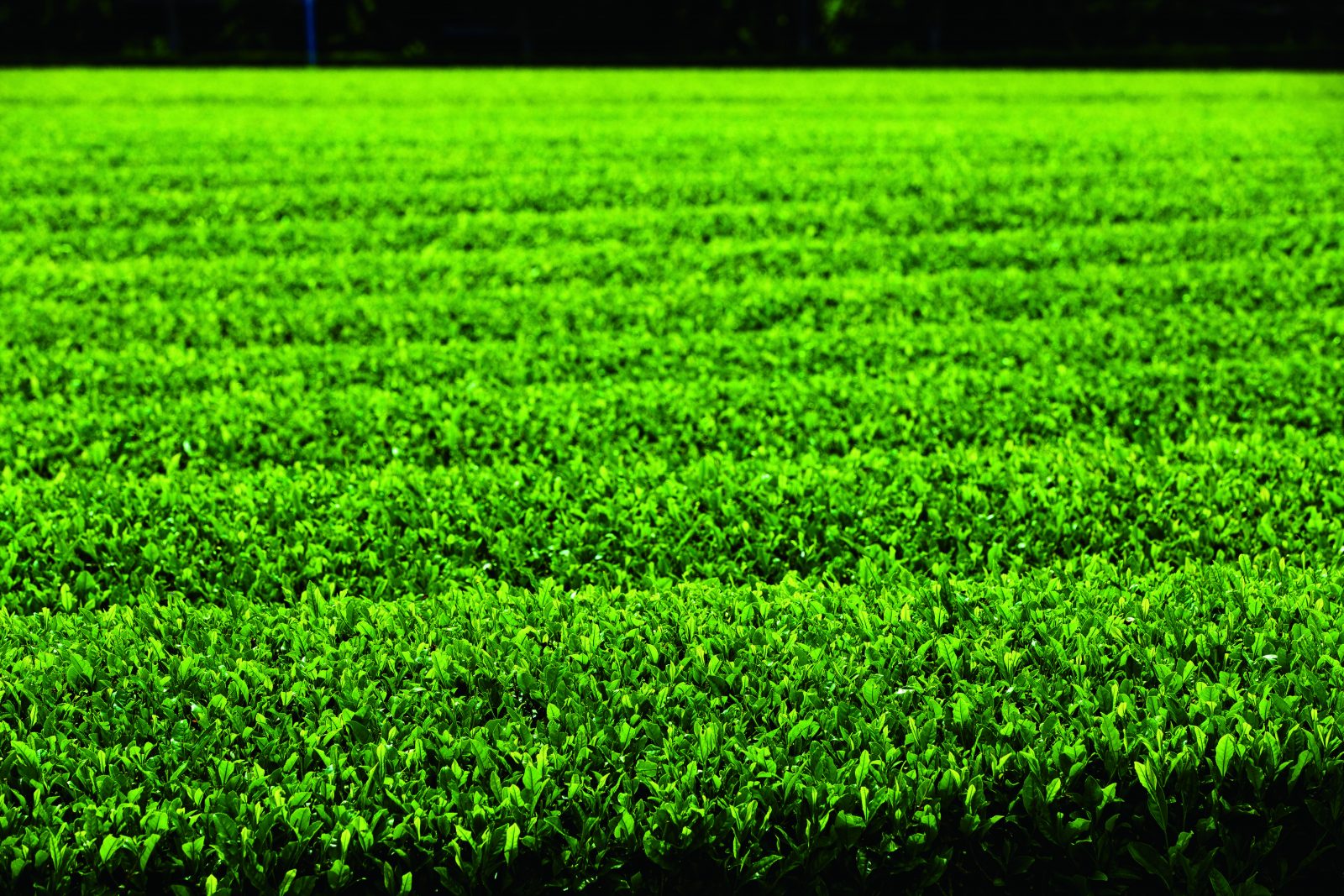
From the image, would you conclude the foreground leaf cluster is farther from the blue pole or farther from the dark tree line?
the dark tree line

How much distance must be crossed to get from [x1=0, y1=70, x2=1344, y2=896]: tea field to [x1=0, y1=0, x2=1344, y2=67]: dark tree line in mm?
27039

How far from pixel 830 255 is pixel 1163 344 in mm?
2729

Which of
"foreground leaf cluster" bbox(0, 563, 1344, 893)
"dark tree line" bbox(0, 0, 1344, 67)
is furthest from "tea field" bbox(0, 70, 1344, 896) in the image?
"dark tree line" bbox(0, 0, 1344, 67)

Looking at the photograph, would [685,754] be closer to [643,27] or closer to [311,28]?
[311,28]

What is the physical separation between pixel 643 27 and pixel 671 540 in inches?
1372

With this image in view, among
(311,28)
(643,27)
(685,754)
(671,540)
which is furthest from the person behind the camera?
(643,27)

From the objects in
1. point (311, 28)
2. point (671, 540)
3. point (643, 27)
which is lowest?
point (671, 540)

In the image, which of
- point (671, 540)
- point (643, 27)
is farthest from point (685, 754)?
point (643, 27)

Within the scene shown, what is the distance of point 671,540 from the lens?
4219mm

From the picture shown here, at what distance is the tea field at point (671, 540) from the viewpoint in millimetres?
2424

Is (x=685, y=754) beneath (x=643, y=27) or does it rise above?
beneath

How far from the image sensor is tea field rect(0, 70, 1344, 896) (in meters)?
2.42

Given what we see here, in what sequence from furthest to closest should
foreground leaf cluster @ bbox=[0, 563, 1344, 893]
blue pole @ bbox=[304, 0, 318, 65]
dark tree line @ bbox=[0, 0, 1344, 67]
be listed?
dark tree line @ bbox=[0, 0, 1344, 67] < blue pole @ bbox=[304, 0, 318, 65] < foreground leaf cluster @ bbox=[0, 563, 1344, 893]

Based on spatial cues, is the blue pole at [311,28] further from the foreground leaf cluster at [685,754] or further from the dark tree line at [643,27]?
the foreground leaf cluster at [685,754]
